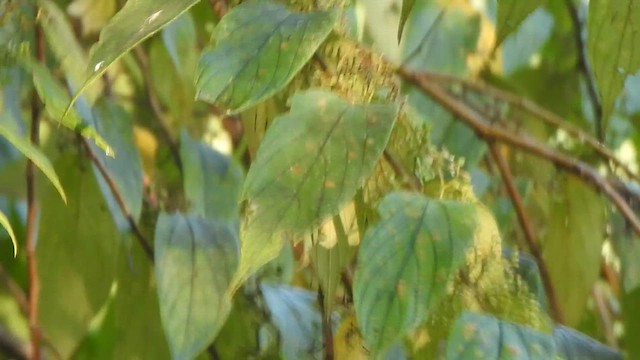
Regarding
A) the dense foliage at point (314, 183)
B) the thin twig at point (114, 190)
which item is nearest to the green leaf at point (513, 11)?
the dense foliage at point (314, 183)

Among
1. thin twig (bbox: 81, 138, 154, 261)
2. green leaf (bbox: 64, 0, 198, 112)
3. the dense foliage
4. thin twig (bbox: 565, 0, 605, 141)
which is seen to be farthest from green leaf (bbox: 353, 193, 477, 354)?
thin twig (bbox: 565, 0, 605, 141)

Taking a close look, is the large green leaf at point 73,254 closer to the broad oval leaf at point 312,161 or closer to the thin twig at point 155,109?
the thin twig at point 155,109

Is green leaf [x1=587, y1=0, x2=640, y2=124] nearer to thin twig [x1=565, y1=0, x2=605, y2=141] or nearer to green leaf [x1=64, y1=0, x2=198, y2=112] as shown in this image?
green leaf [x1=64, y1=0, x2=198, y2=112]

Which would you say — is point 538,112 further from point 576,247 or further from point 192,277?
point 192,277

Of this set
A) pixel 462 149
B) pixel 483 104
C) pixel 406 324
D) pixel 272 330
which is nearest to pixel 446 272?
pixel 406 324

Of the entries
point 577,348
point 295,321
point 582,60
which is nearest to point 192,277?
point 295,321

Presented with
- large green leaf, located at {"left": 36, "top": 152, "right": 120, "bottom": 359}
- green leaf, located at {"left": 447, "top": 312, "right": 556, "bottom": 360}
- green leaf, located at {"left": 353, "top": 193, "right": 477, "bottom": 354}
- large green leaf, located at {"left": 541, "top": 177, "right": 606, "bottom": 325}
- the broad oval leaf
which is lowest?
large green leaf, located at {"left": 541, "top": 177, "right": 606, "bottom": 325}
